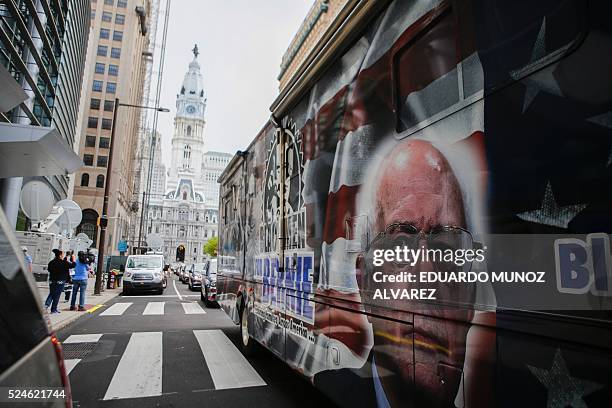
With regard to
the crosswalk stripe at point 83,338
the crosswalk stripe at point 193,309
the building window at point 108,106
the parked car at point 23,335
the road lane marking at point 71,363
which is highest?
the building window at point 108,106

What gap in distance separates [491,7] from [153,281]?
19.3 metres

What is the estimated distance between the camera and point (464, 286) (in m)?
1.92

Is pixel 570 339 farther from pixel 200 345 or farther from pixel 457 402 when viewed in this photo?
pixel 200 345

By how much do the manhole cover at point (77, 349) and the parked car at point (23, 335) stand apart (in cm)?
570

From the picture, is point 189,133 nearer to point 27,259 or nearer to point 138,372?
point 27,259

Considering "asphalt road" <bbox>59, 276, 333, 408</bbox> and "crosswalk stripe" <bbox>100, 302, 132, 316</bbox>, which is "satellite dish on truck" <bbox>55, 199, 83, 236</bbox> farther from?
"asphalt road" <bbox>59, 276, 333, 408</bbox>

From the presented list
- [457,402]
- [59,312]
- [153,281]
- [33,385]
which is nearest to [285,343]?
[457,402]

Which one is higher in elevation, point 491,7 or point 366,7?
point 366,7

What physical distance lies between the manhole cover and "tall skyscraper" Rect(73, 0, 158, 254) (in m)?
51.1

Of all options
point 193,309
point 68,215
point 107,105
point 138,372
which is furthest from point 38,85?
point 107,105

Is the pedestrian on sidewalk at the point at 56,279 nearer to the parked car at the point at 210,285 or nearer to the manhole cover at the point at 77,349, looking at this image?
Result: the manhole cover at the point at 77,349

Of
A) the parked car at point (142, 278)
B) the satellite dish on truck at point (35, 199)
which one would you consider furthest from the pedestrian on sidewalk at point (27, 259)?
the parked car at point (142, 278)

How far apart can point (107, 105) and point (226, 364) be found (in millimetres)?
65907

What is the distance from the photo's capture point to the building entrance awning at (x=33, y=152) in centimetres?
774
